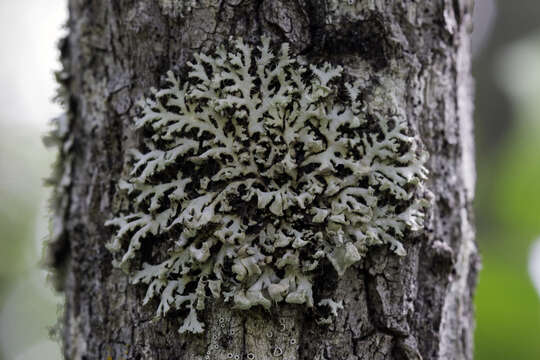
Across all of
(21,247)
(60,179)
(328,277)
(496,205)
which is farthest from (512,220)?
(21,247)

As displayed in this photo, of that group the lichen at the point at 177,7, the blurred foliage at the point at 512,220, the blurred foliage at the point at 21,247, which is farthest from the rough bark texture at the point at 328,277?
the blurred foliage at the point at 21,247

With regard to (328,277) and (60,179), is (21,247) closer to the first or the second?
(60,179)

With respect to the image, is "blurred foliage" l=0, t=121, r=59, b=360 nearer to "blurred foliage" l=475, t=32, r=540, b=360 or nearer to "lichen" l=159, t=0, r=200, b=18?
"blurred foliage" l=475, t=32, r=540, b=360

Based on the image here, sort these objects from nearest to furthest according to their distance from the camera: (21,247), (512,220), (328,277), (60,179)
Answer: (328,277) < (60,179) < (512,220) < (21,247)

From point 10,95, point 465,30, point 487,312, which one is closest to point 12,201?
point 10,95

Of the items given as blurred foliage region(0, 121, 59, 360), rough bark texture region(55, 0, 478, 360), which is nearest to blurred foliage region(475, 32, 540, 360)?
rough bark texture region(55, 0, 478, 360)
